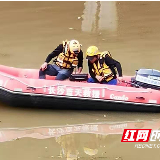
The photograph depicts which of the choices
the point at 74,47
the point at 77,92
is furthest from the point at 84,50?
the point at 77,92

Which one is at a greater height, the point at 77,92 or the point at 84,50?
the point at 84,50

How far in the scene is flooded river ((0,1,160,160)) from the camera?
17.2 feet

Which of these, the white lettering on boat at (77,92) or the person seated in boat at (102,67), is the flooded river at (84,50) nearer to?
the white lettering on boat at (77,92)

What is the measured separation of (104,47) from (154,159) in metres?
4.06

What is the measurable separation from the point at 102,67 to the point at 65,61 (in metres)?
0.56

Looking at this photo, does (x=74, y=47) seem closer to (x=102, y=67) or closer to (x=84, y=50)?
(x=102, y=67)

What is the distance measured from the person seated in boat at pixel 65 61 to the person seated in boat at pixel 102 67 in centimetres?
27

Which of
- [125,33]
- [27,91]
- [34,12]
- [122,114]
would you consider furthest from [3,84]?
[34,12]

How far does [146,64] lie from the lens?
8102 millimetres

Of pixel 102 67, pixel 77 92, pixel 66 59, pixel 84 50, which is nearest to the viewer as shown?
pixel 77 92

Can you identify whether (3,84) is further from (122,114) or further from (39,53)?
(39,53)

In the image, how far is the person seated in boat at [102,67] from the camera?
6.14 meters

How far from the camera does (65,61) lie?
6480 millimetres

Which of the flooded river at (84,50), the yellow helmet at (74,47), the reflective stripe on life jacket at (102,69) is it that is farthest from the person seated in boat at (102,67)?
the flooded river at (84,50)
